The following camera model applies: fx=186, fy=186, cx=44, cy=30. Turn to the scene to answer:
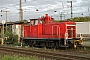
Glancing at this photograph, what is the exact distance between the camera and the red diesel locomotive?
59.3 ft

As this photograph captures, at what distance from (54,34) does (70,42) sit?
1.97 m

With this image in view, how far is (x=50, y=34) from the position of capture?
19.4m

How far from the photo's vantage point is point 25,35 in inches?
854

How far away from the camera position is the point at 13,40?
1045 inches

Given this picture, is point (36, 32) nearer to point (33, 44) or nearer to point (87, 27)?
point (33, 44)

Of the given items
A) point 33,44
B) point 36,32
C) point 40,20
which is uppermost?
point 40,20

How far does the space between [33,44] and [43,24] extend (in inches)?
99.4

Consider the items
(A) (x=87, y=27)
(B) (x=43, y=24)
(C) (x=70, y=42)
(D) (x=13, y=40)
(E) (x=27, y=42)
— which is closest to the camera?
(C) (x=70, y=42)

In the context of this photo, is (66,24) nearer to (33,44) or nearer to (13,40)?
(33,44)

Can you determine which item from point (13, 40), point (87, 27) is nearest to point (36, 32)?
point (13, 40)

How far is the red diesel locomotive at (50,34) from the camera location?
711 inches

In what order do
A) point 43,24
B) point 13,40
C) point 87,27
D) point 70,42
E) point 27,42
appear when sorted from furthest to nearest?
point 87,27
point 13,40
point 27,42
point 43,24
point 70,42

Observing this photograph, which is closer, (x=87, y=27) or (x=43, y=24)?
(x=43, y=24)

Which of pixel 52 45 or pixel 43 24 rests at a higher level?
pixel 43 24
